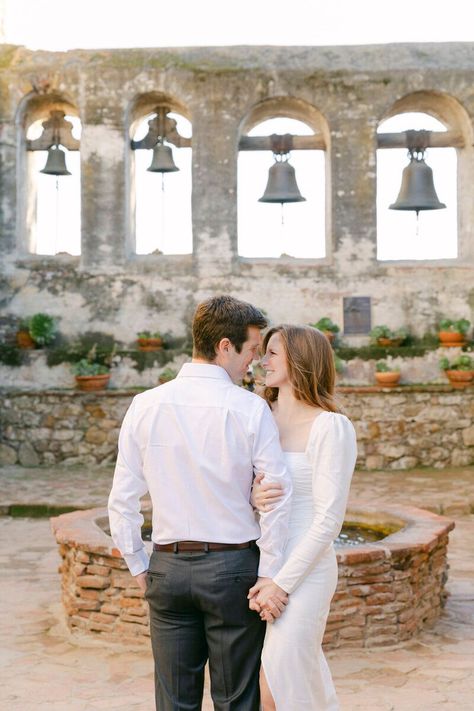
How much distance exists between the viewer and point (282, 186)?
11398mm

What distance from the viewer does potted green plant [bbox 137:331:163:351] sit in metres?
11.7

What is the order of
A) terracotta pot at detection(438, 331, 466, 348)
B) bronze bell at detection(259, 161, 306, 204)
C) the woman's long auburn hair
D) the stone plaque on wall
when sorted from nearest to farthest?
the woman's long auburn hair
bronze bell at detection(259, 161, 306, 204)
terracotta pot at detection(438, 331, 466, 348)
the stone plaque on wall

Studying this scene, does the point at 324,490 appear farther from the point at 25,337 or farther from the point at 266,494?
the point at 25,337

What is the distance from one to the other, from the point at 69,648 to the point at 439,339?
7.75 metres

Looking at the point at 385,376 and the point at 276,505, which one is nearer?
the point at 276,505

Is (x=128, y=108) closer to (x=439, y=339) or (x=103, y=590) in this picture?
(x=439, y=339)

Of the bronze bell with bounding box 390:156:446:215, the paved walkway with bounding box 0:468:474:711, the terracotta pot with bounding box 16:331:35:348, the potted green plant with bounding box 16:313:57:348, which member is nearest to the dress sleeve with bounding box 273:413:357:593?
the paved walkway with bounding box 0:468:474:711

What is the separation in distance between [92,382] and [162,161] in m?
2.87

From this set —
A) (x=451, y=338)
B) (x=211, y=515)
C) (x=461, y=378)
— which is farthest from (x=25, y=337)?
(x=211, y=515)

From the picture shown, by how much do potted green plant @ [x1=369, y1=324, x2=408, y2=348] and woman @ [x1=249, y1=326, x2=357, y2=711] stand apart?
879 cm

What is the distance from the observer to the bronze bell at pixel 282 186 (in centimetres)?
1137

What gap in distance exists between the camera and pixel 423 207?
11.3 m

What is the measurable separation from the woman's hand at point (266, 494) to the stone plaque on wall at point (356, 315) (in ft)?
30.4

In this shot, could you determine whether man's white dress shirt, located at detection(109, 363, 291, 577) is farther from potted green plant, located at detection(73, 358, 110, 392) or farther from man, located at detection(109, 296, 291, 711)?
potted green plant, located at detection(73, 358, 110, 392)
